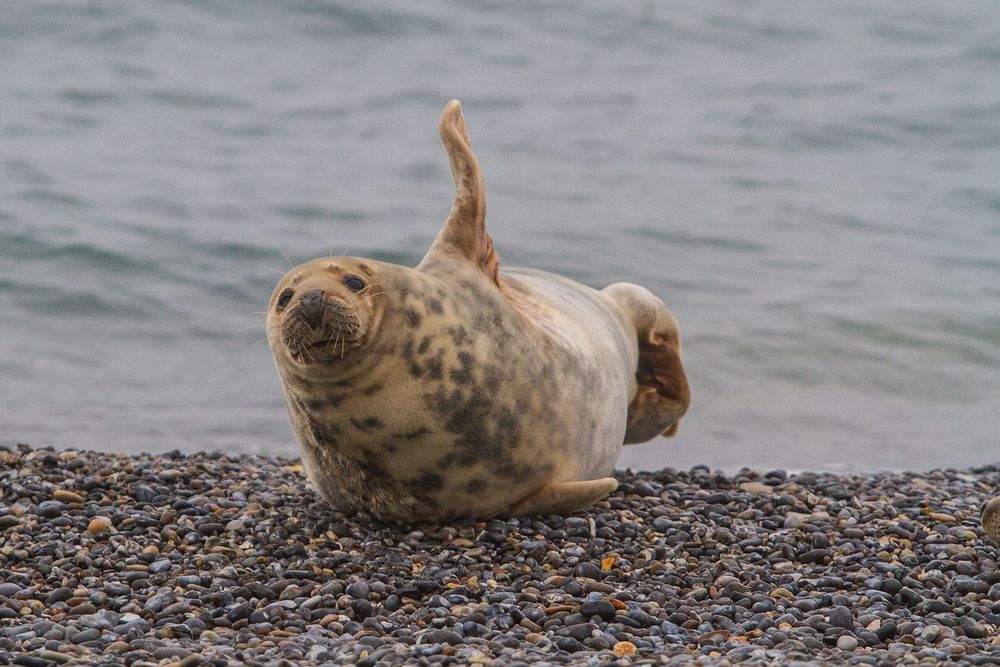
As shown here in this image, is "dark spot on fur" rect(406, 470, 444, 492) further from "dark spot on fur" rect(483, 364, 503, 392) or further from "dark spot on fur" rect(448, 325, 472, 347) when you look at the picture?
"dark spot on fur" rect(448, 325, 472, 347)

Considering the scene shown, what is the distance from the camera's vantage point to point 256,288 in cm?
1191

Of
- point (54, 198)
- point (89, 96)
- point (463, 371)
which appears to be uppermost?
point (463, 371)

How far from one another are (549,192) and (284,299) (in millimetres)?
10404

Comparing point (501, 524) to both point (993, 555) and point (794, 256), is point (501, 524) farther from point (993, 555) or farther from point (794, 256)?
point (794, 256)

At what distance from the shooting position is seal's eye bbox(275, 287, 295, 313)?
464 centimetres

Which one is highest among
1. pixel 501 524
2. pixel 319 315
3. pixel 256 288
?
pixel 319 315

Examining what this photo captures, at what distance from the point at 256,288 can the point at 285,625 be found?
797 centimetres

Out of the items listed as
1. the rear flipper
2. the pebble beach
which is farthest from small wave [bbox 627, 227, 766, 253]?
the pebble beach

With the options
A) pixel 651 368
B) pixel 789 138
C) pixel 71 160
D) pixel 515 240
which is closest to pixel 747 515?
pixel 651 368

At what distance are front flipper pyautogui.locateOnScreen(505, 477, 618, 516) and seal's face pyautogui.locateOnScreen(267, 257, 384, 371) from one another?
974 mm

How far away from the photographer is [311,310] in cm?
445

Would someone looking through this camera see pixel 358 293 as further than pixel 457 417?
No

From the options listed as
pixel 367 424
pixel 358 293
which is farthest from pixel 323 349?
pixel 367 424

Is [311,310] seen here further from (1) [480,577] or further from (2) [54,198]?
(2) [54,198]
